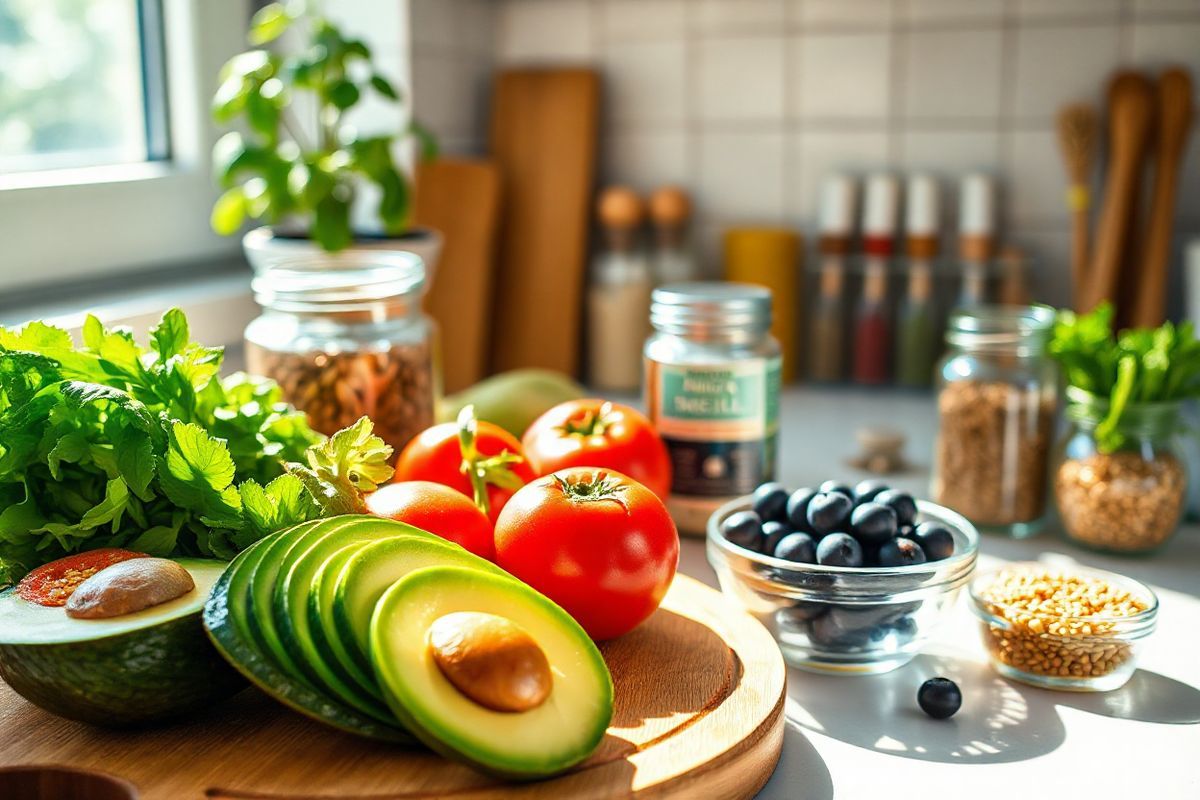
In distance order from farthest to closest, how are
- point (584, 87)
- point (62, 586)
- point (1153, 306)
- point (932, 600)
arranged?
point (584, 87) < point (1153, 306) < point (932, 600) < point (62, 586)

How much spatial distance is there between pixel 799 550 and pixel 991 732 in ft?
0.58

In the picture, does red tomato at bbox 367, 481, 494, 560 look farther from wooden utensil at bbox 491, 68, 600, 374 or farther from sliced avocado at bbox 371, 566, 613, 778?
wooden utensil at bbox 491, 68, 600, 374

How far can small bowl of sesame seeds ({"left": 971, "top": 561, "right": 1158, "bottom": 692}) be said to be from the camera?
2.78 feet

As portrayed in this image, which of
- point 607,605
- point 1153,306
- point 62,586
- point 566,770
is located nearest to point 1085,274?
point 1153,306

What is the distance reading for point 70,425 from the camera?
2.63 feet

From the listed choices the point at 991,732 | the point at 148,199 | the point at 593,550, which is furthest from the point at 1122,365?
the point at 148,199

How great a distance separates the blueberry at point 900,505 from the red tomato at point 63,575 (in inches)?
20.9

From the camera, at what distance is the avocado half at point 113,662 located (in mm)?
669

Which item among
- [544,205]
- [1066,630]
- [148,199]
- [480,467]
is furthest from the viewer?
[544,205]

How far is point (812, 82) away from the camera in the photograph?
186 centimetres

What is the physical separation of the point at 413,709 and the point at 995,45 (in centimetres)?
149

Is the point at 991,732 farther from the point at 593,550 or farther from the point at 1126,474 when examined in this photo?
the point at 1126,474

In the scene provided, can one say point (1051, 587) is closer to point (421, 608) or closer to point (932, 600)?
point (932, 600)

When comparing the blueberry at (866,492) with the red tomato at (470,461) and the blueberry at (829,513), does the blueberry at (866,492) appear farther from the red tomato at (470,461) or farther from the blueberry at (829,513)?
the red tomato at (470,461)
